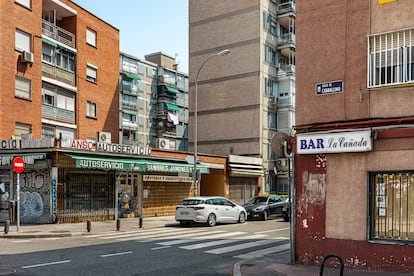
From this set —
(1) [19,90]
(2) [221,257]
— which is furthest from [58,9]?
(2) [221,257]

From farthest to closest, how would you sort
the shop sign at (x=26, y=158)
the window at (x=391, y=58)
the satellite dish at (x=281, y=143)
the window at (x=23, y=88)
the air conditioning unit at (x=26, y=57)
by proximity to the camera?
the window at (x=23, y=88) < the air conditioning unit at (x=26, y=57) < the shop sign at (x=26, y=158) < the satellite dish at (x=281, y=143) < the window at (x=391, y=58)

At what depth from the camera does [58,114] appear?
29.7m

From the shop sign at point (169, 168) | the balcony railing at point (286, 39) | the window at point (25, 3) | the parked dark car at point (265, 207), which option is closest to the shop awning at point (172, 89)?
the balcony railing at point (286, 39)

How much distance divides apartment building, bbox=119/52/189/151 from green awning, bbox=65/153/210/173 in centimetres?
2493

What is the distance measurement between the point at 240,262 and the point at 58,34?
83.9 feet

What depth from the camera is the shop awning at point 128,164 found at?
21.2 metres

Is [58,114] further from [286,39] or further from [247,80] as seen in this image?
[286,39]

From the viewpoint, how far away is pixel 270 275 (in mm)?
9305

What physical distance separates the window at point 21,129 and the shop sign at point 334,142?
20.8m

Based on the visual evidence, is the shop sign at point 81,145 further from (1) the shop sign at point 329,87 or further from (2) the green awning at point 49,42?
(1) the shop sign at point 329,87

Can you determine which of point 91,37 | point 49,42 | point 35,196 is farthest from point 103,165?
point 91,37

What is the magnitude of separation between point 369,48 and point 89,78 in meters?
26.2

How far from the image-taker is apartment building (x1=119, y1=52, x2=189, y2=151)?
178 feet

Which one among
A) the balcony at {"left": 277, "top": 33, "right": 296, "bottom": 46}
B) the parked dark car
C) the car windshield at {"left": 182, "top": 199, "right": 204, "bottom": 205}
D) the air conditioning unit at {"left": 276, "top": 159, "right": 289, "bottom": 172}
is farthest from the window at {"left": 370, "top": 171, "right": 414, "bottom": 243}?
the balcony at {"left": 277, "top": 33, "right": 296, "bottom": 46}
